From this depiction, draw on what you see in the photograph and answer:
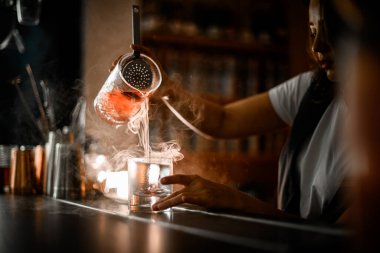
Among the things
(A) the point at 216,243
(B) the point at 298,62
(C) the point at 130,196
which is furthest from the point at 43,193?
(B) the point at 298,62

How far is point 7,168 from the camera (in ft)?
6.26

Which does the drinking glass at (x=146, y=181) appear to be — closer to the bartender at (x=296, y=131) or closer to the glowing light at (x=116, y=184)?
the bartender at (x=296, y=131)

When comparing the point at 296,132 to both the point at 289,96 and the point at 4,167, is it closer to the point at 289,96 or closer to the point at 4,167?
the point at 289,96

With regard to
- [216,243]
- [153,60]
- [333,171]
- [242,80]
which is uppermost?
[242,80]

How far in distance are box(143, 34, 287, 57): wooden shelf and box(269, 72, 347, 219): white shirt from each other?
122 cm

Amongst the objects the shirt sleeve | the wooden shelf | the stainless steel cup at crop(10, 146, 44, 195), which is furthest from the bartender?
the wooden shelf

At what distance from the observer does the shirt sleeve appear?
1.81 meters

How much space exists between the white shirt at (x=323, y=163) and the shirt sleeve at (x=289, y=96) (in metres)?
0.05

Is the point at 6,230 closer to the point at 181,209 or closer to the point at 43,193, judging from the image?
the point at 181,209

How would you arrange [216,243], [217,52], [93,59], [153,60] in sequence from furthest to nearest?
[217,52], [93,59], [153,60], [216,243]

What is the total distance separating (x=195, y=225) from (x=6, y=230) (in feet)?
1.21

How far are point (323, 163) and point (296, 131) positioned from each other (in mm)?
→ 201

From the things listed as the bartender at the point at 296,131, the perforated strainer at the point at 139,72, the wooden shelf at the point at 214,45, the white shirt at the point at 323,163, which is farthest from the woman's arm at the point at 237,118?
the wooden shelf at the point at 214,45

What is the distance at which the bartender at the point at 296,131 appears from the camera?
3.88ft
